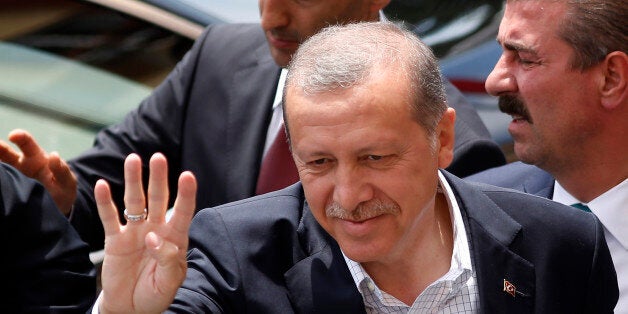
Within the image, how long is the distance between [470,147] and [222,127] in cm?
76

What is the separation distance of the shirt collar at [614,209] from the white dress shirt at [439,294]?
0.75m

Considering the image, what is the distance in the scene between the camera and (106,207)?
2.43m

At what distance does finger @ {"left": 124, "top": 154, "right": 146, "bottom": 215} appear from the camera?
2.41m

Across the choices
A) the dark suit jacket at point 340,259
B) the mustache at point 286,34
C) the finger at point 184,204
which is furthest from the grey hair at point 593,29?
the finger at point 184,204

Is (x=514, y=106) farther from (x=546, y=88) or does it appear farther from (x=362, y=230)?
(x=362, y=230)

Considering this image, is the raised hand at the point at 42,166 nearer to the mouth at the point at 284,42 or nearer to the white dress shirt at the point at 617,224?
the mouth at the point at 284,42

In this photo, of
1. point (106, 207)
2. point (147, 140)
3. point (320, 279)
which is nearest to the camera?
point (106, 207)

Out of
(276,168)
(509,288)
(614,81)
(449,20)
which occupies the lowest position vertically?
(449,20)

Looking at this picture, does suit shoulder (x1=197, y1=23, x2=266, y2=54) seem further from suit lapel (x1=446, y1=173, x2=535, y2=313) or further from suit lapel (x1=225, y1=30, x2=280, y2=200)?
suit lapel (x1=446, y1=173, x2=535, y2=313)

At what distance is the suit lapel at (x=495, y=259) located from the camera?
2811 mm

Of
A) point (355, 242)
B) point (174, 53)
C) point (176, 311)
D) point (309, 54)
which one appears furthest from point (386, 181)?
point (174, 53)

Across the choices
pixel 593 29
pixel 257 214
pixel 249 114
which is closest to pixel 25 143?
pixel 249 114

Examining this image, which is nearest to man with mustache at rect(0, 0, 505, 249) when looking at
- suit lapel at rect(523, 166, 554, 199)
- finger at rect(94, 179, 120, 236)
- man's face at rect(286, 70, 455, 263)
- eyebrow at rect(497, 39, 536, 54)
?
suit lapel at rect(523, 166, 554, 199)

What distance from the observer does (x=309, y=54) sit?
2732 mm
